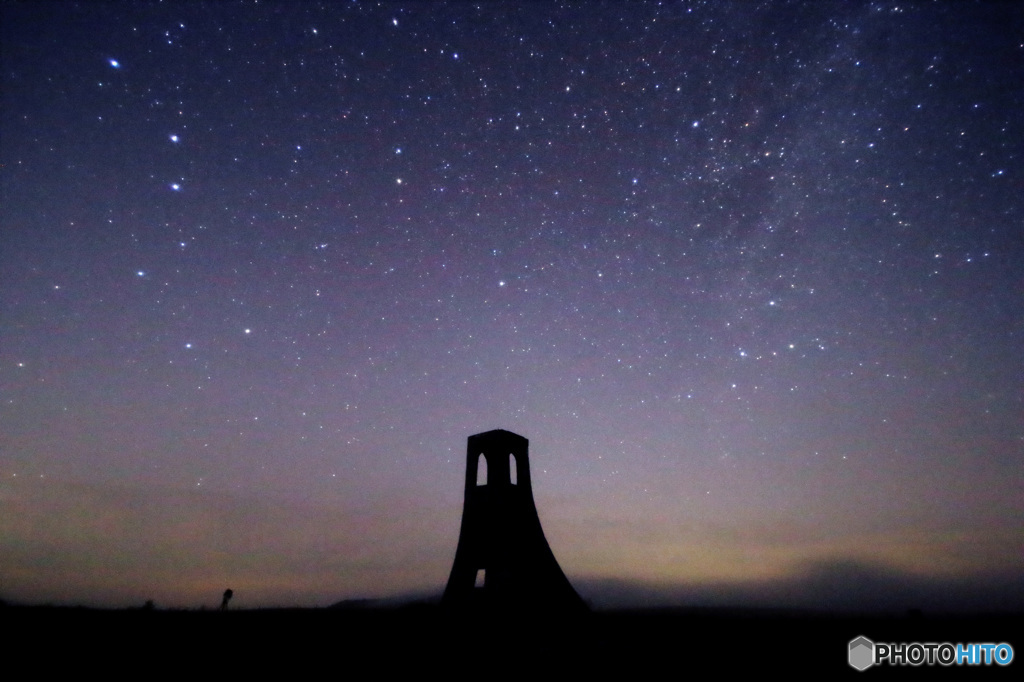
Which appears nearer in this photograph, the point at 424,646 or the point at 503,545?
the point at 424,646

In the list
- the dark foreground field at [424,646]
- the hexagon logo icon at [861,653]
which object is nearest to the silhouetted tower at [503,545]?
the dark foreground field at [424,646]

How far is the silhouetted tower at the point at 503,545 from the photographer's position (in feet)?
49.7

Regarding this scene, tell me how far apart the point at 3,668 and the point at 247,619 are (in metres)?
5.81

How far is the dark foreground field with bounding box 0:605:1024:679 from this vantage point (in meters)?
7.57

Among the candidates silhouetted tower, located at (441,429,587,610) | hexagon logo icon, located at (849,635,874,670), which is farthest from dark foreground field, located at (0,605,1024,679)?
silhouetted tower, located at (441,429,587,610)

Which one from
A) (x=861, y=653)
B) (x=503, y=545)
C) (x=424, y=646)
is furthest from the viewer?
(x=503, y=545)

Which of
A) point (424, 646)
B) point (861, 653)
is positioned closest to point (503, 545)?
point (424, 646)

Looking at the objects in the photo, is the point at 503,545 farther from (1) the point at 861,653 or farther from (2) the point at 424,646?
(1) the point at 861,653

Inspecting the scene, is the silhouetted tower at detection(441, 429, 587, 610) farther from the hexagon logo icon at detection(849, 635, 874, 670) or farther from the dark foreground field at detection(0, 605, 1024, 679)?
the hexagon logo icon at detection(849, 635, 874, 670)

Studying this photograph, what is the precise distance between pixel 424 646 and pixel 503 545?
6798 mm

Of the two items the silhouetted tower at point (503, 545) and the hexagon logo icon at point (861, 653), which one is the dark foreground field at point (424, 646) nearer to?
the hexagon logo icon at point (861, 653)

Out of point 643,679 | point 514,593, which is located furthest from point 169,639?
point 514,593

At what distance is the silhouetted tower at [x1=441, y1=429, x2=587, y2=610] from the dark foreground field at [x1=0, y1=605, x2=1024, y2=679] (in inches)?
111

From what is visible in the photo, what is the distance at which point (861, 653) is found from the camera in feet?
28.7
